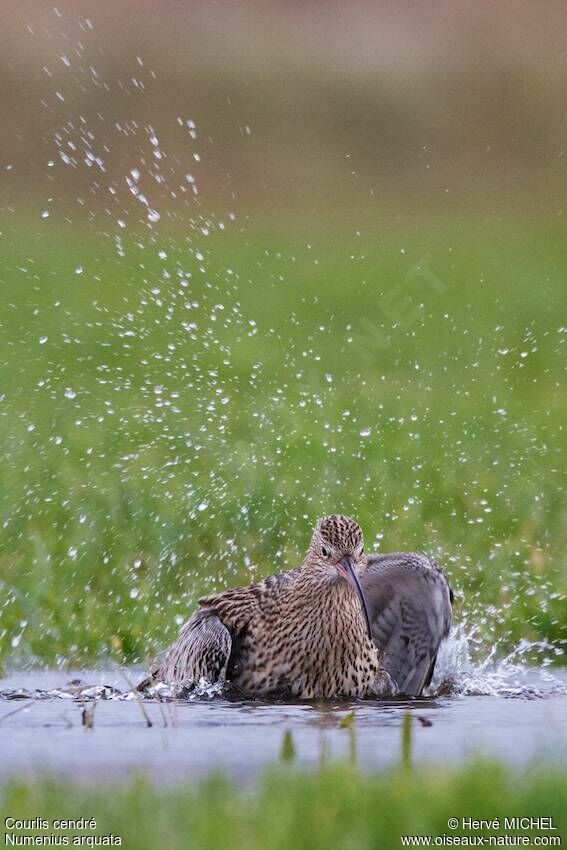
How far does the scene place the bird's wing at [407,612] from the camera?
269 inches

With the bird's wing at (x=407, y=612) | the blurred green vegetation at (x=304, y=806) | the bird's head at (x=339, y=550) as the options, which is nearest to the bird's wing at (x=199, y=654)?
the bird's head at (x=339, y=550)

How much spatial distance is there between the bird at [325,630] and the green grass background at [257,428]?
0.58 metres

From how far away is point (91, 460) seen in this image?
1030 cm

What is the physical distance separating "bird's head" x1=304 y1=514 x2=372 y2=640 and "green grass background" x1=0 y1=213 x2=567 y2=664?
96 cm

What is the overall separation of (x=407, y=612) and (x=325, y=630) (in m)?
0.51

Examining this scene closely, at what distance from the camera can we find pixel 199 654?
6.51 meters

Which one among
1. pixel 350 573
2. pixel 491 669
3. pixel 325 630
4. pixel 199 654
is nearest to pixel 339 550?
pixel 350 573

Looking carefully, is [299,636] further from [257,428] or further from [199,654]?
[257,428]

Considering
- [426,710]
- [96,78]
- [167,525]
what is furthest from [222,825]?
[96,78]

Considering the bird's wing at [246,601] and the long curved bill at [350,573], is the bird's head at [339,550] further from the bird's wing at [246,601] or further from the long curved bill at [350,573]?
the bird's wing at [246,601]

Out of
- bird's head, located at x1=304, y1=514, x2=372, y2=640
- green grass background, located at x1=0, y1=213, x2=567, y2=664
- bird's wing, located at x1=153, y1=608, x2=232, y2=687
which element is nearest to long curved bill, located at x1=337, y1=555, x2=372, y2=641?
bird's head, located at x1=304, y1=514, x2=372, y2=640

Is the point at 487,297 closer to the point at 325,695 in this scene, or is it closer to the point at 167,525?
the point at 167,525

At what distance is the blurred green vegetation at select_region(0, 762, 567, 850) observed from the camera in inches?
153

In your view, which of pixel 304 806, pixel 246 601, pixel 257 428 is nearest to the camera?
pixel 304 806
